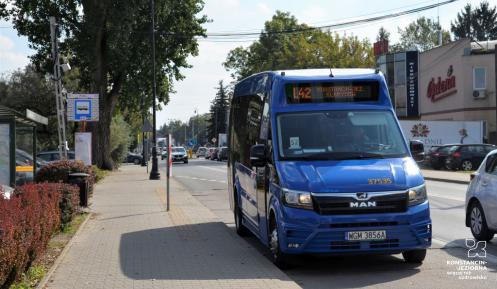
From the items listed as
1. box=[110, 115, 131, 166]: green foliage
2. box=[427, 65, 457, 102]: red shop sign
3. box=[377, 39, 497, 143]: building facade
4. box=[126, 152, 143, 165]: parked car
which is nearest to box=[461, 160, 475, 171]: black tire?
box=[377, 39, 497, 143]: building facade

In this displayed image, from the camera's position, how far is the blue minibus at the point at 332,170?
26.2ft

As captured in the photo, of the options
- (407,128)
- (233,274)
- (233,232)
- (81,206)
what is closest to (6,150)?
(81,206)

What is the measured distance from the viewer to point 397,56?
2202 inches

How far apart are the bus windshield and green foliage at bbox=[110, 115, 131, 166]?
41.9m

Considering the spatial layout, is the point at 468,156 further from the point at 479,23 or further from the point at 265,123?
the point at 479,23

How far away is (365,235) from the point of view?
801cm

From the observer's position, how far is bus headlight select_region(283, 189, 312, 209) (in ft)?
26.3

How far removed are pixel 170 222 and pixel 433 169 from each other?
25396 mm

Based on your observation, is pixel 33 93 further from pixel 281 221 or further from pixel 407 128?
pixel 281 221

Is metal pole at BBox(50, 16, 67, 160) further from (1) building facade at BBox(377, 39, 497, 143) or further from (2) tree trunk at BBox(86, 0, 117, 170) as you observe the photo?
(1) building facade at BBox(377, 39, 497, 143)

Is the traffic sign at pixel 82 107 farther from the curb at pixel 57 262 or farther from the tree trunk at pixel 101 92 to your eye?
the tree trunk at pixel 101 92

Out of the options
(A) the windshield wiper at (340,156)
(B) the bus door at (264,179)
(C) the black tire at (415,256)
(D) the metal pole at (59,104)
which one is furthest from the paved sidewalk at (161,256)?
(D) the metal pole at (59,104)

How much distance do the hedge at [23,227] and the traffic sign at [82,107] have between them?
1157cm

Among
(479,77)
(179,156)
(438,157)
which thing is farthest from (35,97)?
(479,77)
